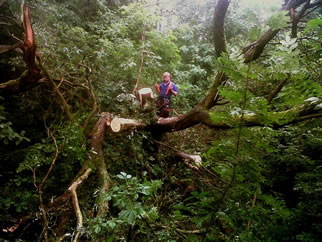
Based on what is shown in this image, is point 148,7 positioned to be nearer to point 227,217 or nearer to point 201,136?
point 201,136

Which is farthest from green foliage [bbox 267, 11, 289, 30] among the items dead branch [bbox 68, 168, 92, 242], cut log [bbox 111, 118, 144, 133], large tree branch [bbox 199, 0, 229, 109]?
cut log [bbox 111, 118, 144, 133]

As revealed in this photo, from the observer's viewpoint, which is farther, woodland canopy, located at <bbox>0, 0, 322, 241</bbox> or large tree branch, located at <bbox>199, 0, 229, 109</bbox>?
large tree branch, located at <bbox>199, 0, 229, 109</bbox>

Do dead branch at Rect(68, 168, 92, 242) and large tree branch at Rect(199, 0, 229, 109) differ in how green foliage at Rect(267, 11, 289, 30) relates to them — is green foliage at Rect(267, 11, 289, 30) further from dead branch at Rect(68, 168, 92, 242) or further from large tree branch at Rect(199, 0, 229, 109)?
dead branch at Rect(68, 168, 92, 242)

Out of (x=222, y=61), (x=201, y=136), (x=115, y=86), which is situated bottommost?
(x=201, y=136)

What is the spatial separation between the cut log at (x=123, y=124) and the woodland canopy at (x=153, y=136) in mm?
35

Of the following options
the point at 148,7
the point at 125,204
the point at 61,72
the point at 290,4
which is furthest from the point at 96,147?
the point at 148,7

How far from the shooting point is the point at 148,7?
789 centimetres

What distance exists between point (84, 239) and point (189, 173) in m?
3.25

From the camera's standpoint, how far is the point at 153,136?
5.85 meters

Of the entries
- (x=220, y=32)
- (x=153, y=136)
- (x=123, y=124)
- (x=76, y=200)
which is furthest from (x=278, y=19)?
(x=153, y=136)

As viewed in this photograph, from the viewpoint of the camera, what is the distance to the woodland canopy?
1.53 metres

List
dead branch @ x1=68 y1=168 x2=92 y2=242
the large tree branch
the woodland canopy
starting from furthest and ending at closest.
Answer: the large tree branch → dead branch @ x1=68 y1=168 x2=92 y2=242 → the woodland canopy

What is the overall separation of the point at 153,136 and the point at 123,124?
4.49 ft

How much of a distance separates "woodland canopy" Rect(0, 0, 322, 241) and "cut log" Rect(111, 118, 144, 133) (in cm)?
3
